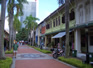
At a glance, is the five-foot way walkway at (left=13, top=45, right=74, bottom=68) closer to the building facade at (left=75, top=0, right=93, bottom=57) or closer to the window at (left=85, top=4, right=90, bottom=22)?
the building facade at (left=75, top=0, right=93, bottom=57)

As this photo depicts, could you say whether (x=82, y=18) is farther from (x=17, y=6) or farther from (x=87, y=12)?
(x=17, y=6)

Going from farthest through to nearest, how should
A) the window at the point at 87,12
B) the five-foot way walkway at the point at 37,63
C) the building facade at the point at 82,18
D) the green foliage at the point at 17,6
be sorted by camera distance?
the green foliage at the point at 17,6 < the window at the point at 87,12 < the building facade at the point at 82,18 < the five-foot way walkway at the point at 37,63

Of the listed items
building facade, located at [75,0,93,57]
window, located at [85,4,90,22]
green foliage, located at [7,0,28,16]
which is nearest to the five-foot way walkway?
building facade, located at [75,0,93,57]

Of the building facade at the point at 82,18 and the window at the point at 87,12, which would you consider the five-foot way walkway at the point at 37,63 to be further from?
the window at the point at 87,12

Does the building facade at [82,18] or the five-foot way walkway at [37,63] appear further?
Result: the building facade at [82,18]

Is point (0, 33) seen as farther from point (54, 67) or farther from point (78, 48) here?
point (78, 48)

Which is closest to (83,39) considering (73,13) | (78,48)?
(78,48)

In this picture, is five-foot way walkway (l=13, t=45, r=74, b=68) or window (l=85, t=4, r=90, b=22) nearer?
five-foot way walkway (l=13, t=45, r=74, b=68)

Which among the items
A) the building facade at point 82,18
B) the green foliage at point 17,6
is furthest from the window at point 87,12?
the green foliage at point 17,6

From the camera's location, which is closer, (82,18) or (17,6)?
(82,18)

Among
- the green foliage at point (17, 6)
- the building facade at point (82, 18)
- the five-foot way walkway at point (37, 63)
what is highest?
the green foliage at point (17, 6)

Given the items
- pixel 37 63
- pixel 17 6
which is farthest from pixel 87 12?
pixel 17 6

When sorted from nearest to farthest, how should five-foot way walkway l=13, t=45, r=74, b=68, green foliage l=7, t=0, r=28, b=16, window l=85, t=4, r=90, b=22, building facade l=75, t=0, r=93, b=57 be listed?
five-foot way walkway l=13, t=45, r=74, b=68
building facade l=75, t=0, r=93, b=57
window l=85, t=4, r=90, b=22
green foliage l=7, t=0, r=28, b=16

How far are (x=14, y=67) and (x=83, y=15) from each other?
8964 millimetres
